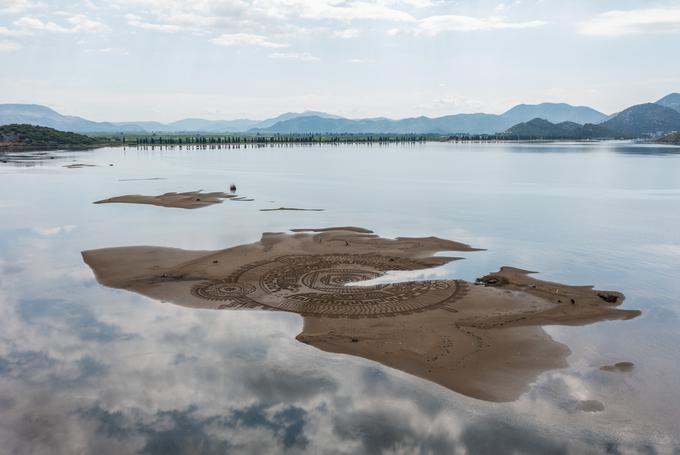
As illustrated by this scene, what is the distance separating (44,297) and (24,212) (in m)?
37.5

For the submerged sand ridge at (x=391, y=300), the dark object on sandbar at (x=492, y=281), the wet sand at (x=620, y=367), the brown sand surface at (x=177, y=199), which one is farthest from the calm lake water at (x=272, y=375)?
the brown sand surface at (x=177, y=199)

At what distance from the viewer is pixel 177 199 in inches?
2844

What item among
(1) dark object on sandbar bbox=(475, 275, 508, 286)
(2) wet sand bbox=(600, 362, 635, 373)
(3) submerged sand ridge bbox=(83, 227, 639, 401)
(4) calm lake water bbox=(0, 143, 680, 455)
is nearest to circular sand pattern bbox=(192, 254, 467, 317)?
(3) submerged sand ridge bbox=(83, 227, 639, 401)

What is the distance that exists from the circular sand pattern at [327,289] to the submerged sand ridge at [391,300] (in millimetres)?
63

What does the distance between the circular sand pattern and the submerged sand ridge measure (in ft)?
0.21

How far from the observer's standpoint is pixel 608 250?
44344mm

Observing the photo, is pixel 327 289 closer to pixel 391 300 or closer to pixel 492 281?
pixel 391 300

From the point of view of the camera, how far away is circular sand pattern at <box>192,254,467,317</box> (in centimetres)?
2794

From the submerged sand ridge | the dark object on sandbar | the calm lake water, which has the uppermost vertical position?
the dark object on sandbar

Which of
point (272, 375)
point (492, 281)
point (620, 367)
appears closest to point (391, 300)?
point (492, 281)

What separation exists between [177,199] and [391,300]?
169 feet

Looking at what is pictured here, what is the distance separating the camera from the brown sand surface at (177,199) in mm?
68875

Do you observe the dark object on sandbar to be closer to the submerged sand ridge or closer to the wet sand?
the submerged sand ridge

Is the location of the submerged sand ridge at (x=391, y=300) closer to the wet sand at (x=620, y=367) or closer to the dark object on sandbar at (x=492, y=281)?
the dark object on sandbar at (x=492, y=281)
